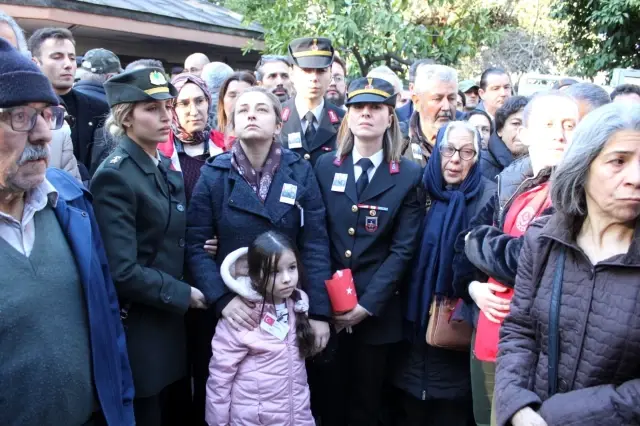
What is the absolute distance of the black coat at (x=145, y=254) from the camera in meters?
2.63

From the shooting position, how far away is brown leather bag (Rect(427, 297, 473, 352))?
3.12 m

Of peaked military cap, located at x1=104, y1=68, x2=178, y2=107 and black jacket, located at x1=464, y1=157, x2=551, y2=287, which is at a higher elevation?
peaked military cap, located at x1=104, y1=68, x2=178, y2=107

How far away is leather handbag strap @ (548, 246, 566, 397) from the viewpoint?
6.43 feet

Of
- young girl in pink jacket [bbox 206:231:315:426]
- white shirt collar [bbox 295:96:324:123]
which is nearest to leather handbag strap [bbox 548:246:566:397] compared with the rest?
young girl in pink jacket [bbox 206:231:315:426]

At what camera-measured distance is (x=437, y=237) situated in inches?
125

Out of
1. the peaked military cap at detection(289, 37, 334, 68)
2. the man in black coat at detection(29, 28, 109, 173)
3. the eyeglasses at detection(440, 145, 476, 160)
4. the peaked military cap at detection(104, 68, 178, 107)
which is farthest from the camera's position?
the peaked military cap at detection(289, 37, 334, 68)

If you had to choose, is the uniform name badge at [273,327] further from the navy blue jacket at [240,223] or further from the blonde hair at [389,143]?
the blonde hair at [389,143]

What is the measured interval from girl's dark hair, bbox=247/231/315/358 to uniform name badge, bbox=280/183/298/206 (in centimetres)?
22

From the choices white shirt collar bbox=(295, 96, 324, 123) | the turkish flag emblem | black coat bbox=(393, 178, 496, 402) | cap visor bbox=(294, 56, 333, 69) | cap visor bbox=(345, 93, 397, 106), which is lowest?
black coat bbox=(393, 178, 496, 402)

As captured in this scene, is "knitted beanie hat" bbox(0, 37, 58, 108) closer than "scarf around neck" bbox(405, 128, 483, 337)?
Yes

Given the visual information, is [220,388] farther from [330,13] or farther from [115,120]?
[330,13]

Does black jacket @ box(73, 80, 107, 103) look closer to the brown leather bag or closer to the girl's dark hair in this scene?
the girl's dark hair

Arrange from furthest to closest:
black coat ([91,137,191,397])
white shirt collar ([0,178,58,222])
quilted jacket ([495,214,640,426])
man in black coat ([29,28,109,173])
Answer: man in black coat ([29,28,109,173]), black coat ([91,137,191,397]), white shirt collar ([0,178,58,222]), quilted jacket ([495,214,640,426])

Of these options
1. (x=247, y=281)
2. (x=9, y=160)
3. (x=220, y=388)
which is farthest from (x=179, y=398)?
(x=9, y=160)
